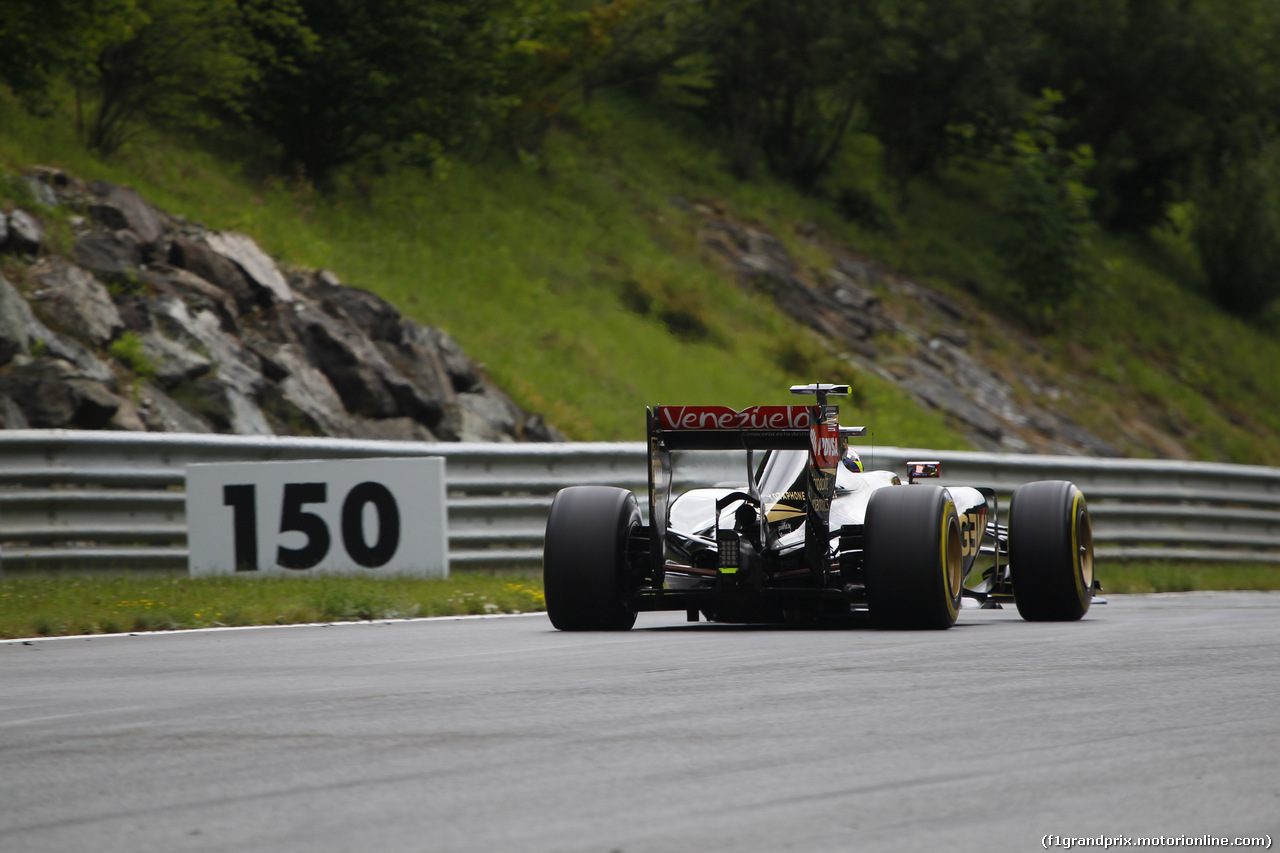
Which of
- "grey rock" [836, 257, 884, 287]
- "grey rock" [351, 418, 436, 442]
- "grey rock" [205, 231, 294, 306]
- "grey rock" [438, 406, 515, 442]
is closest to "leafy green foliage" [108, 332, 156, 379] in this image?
"grey rock" [351, 418, 436, 442]

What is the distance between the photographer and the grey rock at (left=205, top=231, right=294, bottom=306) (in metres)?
18.9

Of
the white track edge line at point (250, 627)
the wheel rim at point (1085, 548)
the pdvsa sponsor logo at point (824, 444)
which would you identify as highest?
the pdvsa sponsor logo at point (824, 444)

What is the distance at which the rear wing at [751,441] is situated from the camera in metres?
9.46

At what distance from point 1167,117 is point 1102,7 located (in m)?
4.40

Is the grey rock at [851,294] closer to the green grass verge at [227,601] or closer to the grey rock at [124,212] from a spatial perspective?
the grey rock at [124,212]

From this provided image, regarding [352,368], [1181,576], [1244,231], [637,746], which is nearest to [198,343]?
[352,368]

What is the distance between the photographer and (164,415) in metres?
15.9

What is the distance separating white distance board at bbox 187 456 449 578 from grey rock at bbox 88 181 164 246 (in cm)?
656

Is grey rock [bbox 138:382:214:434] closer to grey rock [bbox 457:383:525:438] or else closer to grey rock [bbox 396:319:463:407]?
grey rock [bbox 396:319:463:407]

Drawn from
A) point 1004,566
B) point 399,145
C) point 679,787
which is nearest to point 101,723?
point 679,787

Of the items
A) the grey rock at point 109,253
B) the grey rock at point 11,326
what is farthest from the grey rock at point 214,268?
the grey rock at point 11,326

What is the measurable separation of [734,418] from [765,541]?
0.78m

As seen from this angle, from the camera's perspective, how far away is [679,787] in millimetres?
4391

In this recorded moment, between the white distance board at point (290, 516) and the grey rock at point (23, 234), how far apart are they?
570cm
